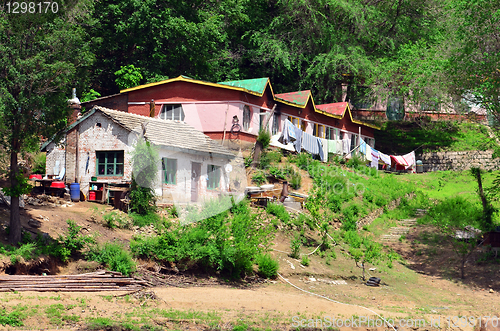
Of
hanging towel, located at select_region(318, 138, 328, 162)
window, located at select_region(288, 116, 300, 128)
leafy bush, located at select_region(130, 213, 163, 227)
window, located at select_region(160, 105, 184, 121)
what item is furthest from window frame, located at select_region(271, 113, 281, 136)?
leafy bush, located at select_region(130, 213, 163, 227)

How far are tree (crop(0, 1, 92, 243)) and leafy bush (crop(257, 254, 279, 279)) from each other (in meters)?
8.64

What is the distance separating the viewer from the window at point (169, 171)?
995 inches

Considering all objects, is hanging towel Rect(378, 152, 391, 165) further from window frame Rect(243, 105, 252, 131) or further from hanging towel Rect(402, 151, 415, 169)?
window frame Rect(243, 105, 252, 131)

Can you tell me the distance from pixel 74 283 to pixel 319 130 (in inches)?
965

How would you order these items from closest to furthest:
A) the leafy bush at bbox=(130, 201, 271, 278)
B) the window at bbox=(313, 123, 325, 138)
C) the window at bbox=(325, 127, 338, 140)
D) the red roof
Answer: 1. the leafy bush at bbox=(130, 201, 271, 278)
2. the window at bbox=(313, 123, 325, 138)
3. the window at bbox=(325, 127, 338, 140)
4. the red roof

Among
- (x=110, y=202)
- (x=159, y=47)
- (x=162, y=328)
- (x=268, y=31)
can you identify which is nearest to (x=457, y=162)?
(x=268, y=31)

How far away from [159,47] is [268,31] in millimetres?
10096

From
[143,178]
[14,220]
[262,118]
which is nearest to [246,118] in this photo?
[262,118]

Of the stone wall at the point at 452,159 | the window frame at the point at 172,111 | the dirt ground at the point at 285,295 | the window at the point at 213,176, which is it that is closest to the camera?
the dirt ground at the point at 285,295

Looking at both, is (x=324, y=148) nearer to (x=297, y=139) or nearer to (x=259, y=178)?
(x=297, y=139)

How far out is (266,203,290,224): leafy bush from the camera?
25709 millimetres

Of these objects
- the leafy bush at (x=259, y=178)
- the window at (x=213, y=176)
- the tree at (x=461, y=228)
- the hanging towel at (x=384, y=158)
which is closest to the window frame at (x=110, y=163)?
the window at (x=213, y=176)

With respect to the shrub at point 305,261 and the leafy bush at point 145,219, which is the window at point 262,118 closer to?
the shrub at point 305,261

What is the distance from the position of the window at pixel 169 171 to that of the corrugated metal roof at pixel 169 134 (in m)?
0.71
